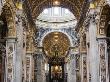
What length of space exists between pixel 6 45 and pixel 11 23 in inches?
53.1

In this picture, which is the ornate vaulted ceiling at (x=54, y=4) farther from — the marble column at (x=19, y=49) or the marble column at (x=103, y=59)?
the marble column at (x=103, y=59)

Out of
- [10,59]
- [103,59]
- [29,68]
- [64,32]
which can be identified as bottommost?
[29,68]

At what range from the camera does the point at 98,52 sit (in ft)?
68.1

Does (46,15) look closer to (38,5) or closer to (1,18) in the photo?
(38,5)

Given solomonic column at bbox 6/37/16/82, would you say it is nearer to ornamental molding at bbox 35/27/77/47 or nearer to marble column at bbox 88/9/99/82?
marble column at bbox 88/9/99/82

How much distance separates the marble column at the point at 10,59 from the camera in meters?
19.7

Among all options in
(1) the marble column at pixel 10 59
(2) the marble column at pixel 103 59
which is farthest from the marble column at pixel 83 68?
(1) the marble column at pixel 10 59

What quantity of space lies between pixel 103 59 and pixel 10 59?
557 centimetres

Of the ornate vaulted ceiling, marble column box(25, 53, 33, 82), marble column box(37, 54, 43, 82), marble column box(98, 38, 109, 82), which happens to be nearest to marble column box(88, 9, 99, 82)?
marble column box(98, 38, 109, 82)

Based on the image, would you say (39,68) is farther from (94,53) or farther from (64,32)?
(94,53)

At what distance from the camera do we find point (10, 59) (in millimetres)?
19906

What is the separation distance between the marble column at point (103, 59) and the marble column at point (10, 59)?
5161mm

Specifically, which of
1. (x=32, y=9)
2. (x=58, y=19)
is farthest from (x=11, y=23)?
(x=58, y=19)

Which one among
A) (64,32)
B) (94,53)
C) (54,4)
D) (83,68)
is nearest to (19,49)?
(94,53)
